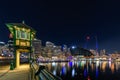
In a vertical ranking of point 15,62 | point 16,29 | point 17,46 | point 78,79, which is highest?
point 16,29

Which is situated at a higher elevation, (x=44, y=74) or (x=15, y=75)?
(x=44, y=74)

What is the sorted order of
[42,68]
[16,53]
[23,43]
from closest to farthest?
[42,68], [16,53], [23,43]

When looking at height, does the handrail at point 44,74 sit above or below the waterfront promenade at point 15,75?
above

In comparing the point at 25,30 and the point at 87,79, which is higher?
the point at 25,30

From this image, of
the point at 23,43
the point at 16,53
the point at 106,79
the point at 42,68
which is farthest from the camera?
the point at 106,79

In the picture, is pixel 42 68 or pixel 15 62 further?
pixel 15 62

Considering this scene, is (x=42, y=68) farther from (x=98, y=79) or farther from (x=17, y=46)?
(x=98, y=79)

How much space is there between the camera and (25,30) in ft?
130

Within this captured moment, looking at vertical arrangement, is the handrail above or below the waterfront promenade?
above

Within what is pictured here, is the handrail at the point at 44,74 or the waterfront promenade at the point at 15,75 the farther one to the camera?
the waterfront promenade at the point at 15,75

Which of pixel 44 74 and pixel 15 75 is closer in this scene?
pixel 44 74

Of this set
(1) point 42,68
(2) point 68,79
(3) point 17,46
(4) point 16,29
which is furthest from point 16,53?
(2) point 68,79

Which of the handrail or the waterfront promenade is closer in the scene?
the handrail

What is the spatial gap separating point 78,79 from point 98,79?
7.62 meters
